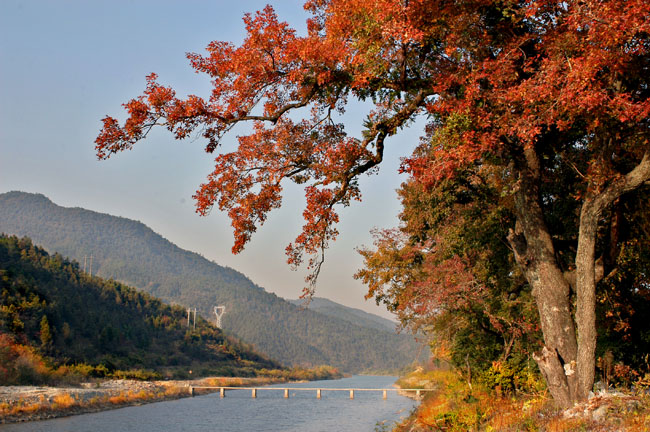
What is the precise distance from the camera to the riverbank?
30969 millimetres

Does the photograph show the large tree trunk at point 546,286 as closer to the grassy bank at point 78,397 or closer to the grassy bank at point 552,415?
the grassy bank at point 552,415

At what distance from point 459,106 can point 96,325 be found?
75.7 metres

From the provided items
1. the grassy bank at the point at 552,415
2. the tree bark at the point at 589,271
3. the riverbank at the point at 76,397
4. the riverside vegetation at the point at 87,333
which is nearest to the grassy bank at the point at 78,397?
the riverbank at the point at 76,397

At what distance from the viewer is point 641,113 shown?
7914 millimetres

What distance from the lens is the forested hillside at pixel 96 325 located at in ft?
185

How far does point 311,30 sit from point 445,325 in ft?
47.0

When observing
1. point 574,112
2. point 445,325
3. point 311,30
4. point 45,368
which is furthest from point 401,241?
point 45,368

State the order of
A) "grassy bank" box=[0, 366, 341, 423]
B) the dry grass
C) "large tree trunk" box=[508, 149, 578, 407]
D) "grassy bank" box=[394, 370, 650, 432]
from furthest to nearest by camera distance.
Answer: the dry grass < "grassy bank" box=[0, 366, 341, 423] < "large tree trunk" box=[508, 149, 578, 407] < "grassy bank" box=[394, 370, 650, 432]

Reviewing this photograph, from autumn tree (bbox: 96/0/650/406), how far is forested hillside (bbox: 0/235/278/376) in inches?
1837

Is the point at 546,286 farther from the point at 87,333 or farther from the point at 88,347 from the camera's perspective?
the point at 87,333

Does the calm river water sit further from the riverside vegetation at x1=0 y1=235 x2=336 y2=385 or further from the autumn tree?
the autumn tree

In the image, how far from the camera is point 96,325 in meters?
75.1

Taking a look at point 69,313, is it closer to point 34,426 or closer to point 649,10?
point 34,426

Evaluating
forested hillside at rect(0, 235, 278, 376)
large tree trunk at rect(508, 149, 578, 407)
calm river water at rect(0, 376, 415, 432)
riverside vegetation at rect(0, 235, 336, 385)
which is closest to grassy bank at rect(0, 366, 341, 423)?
calm river water at rect(0, 376, 415, 432)
